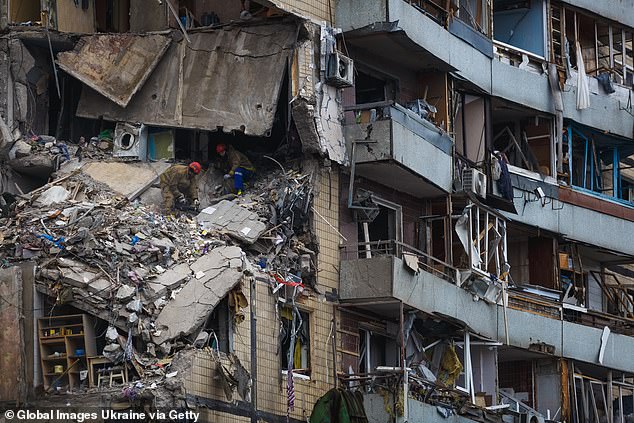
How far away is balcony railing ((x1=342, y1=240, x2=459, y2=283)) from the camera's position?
33.0m

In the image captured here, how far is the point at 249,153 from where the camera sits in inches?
1320

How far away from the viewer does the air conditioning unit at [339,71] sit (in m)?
32.4

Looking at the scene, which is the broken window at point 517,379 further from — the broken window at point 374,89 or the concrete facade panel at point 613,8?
the concrete facade panel at point 613,8

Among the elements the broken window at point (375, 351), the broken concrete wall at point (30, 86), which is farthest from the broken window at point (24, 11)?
the broken window at point (375, 351)

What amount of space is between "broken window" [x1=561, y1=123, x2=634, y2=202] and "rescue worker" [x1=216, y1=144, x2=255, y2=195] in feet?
30.3

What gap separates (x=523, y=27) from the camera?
40062 millimetres

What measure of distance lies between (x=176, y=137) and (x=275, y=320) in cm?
459

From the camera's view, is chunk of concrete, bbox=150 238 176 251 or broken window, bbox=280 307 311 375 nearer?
chunk of concrete, bbox=150 238 176 251

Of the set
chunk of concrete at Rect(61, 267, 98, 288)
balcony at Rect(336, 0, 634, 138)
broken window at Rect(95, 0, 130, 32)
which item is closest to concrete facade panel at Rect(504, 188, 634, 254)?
balcony at Rect(336, 0, 634, 138)

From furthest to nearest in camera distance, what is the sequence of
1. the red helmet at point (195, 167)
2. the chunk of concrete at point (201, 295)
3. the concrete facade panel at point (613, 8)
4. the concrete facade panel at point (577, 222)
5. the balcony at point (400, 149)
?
the concrete facade panel at point (613, 8), the concrete facade panel at point (577, 222), the balcony at point (400, 149), the red helmet at point (195, 167), the chunk of concrete at point (201, 295)

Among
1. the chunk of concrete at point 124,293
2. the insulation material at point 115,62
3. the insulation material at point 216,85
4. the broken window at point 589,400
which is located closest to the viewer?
the chunk of concrete at point 124,293

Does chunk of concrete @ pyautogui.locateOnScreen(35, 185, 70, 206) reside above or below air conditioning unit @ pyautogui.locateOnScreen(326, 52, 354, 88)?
below

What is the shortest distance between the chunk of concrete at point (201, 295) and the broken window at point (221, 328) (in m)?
0.34

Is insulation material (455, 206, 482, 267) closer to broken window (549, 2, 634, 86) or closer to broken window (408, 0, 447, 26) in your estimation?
broken window (408, 0, 447, 26)
